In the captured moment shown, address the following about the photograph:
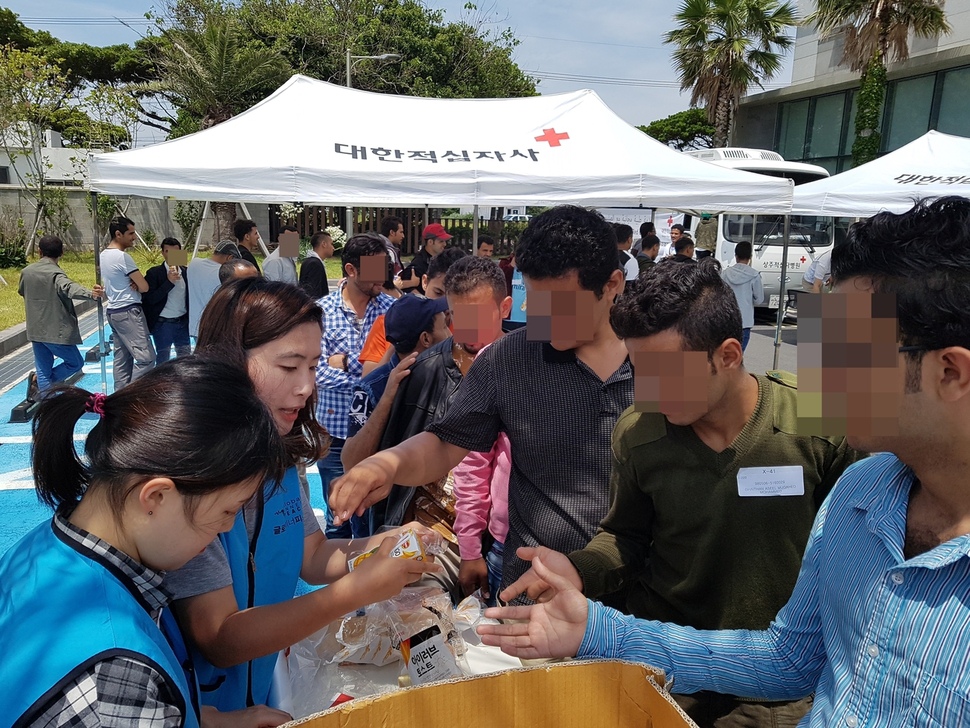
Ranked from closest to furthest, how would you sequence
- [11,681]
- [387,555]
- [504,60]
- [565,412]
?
[11,681] < [387,555] < [565,412] < [504,60]

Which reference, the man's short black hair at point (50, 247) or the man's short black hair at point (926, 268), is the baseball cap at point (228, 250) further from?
the man's short black hair at point (926, 268)

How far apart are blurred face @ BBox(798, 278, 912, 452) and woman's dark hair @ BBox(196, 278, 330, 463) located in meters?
1.30

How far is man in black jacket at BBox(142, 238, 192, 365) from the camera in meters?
7.39

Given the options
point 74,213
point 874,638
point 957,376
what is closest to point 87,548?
point 874,638

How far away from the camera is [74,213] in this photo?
2169 cm

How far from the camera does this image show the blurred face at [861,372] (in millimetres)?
1034

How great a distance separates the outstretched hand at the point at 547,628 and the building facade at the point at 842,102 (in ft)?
75.4

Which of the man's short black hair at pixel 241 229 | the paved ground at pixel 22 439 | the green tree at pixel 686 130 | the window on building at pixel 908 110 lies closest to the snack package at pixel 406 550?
the paved ground at pixel 22 439

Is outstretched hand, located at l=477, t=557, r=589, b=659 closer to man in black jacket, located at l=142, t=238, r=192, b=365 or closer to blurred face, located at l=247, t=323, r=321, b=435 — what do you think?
blurred face, located at l=247, t=323, r=321, b=435

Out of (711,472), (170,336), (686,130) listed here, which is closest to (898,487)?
(711,472)

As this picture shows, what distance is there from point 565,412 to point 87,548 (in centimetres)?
131

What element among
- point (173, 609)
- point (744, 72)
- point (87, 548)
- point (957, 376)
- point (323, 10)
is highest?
point (323, 10)

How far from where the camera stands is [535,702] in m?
1.20

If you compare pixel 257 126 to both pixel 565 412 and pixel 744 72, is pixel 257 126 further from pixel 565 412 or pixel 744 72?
pixel 744 72
